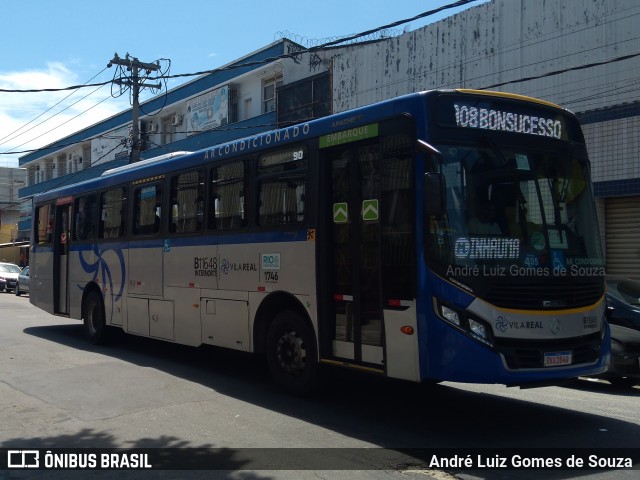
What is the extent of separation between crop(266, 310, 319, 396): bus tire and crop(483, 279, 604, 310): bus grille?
96.9 inches

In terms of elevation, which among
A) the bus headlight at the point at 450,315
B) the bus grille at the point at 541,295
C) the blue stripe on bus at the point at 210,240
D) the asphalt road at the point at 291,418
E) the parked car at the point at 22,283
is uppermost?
the blue stripe on bus at the point at 210,240

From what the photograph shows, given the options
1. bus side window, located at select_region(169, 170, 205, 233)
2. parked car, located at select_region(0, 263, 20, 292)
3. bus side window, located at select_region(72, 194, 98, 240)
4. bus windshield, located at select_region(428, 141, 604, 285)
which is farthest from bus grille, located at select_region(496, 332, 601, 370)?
parked car, located at select_region(0, 263, 20, 292)

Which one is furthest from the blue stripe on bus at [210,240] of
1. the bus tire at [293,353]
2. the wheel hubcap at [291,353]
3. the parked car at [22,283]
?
the parked car at [22,283]

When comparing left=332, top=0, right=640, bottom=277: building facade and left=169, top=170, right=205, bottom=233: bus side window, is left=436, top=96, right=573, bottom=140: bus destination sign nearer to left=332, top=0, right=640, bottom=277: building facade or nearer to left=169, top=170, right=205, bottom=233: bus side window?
left=169, top=170, right=205, bottom=233: bus side window

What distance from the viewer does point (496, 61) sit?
683 inches

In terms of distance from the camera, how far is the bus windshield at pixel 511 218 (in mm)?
6371

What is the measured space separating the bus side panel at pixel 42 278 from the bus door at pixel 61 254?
205 mm

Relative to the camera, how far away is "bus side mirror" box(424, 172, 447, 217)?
6.17 m

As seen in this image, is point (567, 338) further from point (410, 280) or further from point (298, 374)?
point (298, 374)

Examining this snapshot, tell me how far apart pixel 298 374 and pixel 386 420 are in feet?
4.59

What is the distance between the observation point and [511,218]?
21.6ft

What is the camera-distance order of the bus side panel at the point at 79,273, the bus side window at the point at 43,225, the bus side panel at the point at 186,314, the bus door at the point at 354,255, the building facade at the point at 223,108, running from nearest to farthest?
the bus door at the point at 354,255
the bus side panel at the point at 186,314
the bus side panel at the point at 79,273
the bus side window at the point at 43,225
the building facade at the point at 223,108

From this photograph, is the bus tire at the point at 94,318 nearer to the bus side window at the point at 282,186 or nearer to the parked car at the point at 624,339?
the bus side window at the point at 282,186

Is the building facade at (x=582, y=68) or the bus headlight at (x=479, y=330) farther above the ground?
the building facade at (x=582, y=68)
